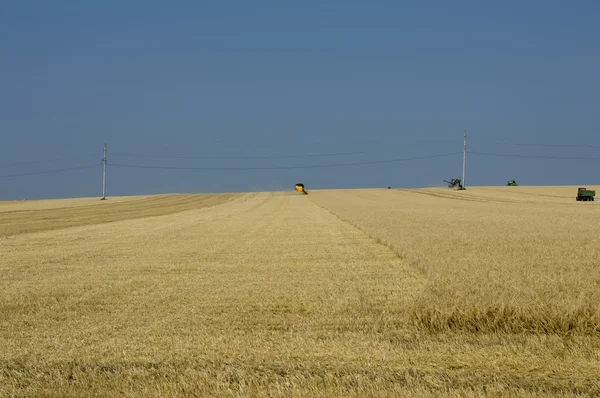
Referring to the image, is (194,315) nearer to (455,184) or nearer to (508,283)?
(508,283)

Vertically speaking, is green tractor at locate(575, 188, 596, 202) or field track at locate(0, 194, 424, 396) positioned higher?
field track at locate(0, 194, 424, 396)

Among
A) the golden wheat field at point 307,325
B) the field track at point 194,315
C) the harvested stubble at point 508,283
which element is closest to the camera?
the golden wheat field at point 307,325

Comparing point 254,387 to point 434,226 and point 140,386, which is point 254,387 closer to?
point 140,386

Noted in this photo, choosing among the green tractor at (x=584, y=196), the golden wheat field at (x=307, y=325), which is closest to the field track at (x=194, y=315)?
the golden wheat field at (x=307, y=325)

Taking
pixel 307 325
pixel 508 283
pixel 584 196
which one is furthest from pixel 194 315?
pixel 584 196

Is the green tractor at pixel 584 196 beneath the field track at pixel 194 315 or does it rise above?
beneath

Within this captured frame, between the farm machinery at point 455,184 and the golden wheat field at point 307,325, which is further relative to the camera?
the farm machinery at point 455,184

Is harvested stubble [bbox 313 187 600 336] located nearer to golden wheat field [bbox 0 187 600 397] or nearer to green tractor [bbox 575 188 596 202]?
golden wheat field [bbox 0 187 600 397]

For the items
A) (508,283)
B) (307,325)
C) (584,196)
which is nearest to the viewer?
(307,325)

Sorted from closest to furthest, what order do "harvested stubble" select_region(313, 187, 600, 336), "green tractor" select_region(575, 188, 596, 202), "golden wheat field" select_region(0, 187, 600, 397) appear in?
"golden wheat field" select_region(0, 187, 600, 397)
"harvested stubble" select_region(313, 187, 600, 336)
"green tractor" select_region(575, 188, 596, 202)

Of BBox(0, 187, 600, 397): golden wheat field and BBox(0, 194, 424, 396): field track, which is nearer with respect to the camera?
BBox(0, 187, 600, 397): golden wheat field

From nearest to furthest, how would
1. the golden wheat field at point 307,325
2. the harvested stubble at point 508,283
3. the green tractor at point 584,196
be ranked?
the golden wheat field at point 307,325
the harvested stubble at point 508,283
the green tractor at point 584,196

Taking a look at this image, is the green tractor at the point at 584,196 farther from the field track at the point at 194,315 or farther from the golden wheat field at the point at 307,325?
the field track at the point at 194,315

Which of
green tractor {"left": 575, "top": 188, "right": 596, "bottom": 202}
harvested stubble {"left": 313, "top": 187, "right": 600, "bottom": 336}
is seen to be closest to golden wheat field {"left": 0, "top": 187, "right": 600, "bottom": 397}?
harvested stubble {"left": 313, "top": 187, "right": 600, "bottom": 336}
